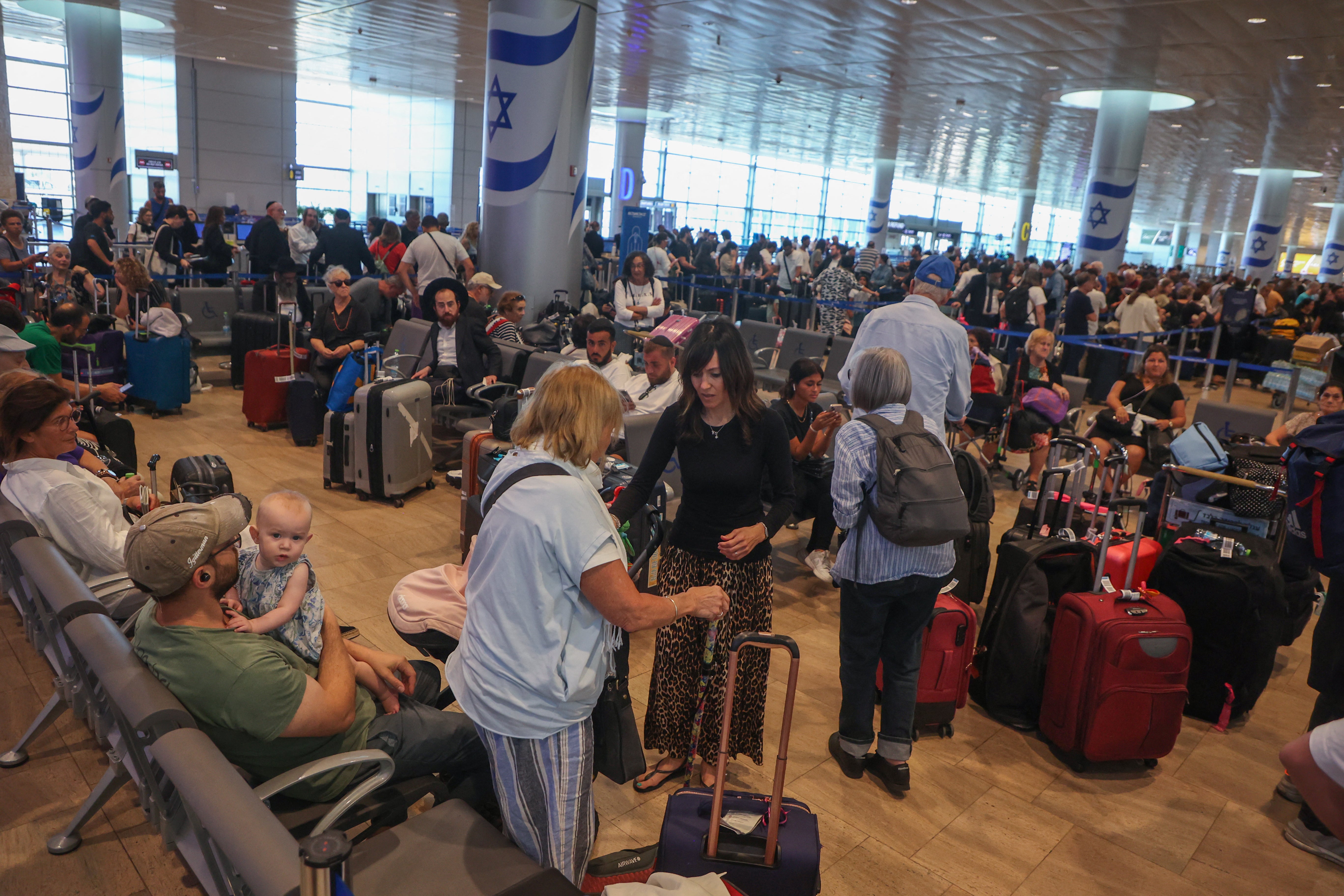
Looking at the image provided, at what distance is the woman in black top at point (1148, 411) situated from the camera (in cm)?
661

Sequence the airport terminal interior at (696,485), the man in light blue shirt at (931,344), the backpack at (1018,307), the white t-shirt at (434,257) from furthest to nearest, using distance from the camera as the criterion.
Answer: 1. the backpack at (1018,307)
2. the white t-shirt at (434,257)
3. the man in light blue shirt at (931,344)
4. the airport terminal interior at (696,485)

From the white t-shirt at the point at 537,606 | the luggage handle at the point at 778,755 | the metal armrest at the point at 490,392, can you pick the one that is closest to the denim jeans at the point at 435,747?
the white t-shirt at the point at 537,606

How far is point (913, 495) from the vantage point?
286cm

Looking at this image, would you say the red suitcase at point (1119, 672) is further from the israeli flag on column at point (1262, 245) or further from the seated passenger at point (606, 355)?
the israeli flag on column at point (1262, 245)

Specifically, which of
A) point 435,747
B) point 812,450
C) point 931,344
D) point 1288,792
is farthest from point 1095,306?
point 435,747

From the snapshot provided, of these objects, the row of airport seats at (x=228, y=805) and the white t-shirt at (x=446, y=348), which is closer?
the row of airport seats at (x=228, y=805)

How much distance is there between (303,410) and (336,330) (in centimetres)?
73

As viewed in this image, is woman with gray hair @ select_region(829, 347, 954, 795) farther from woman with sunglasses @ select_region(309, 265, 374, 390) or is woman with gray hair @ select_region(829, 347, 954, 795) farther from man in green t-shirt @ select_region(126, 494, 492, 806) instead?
woman with sunglasses @ select_region(309, 265, 374, 390)

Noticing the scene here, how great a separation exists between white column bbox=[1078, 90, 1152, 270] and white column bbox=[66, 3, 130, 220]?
18.0 meters

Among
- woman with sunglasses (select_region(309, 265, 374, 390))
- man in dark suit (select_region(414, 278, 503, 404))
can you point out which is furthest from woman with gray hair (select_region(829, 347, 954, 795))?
woman with sunglasses (select_region(309, 265, 374, 390))

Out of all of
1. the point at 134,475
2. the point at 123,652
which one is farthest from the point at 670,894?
the point at 134,475

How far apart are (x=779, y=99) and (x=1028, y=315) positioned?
9.47 meters

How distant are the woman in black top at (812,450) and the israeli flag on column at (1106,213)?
45.2ft

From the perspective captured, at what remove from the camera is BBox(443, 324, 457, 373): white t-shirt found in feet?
23.0
